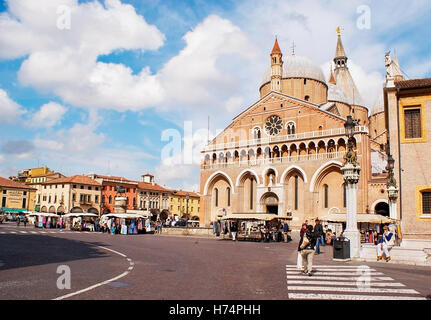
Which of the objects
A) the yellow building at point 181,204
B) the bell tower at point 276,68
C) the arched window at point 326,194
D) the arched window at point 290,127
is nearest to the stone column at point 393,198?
the arched window at point 326,194

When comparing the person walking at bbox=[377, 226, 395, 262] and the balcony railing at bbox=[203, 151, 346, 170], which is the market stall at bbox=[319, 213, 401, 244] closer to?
the person walking at bbox=[377, 226, 395, 262]

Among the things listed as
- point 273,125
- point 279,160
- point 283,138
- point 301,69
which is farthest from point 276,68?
point 279,160

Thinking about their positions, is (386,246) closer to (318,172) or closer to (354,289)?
(354,289)

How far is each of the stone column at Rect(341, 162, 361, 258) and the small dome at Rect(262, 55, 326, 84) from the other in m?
41.4

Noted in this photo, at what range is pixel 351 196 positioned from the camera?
16.0 metres

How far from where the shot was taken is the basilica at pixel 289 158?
41.1 meters

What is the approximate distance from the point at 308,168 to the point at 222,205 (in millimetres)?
13449

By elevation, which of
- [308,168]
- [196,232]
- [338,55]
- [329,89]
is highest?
[338,55]

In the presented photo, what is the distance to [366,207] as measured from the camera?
38312 mm

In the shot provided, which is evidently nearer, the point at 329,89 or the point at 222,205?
the point at 222,205

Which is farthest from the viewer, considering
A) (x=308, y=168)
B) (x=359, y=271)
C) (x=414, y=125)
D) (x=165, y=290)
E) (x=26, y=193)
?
(x=26, y=193)
